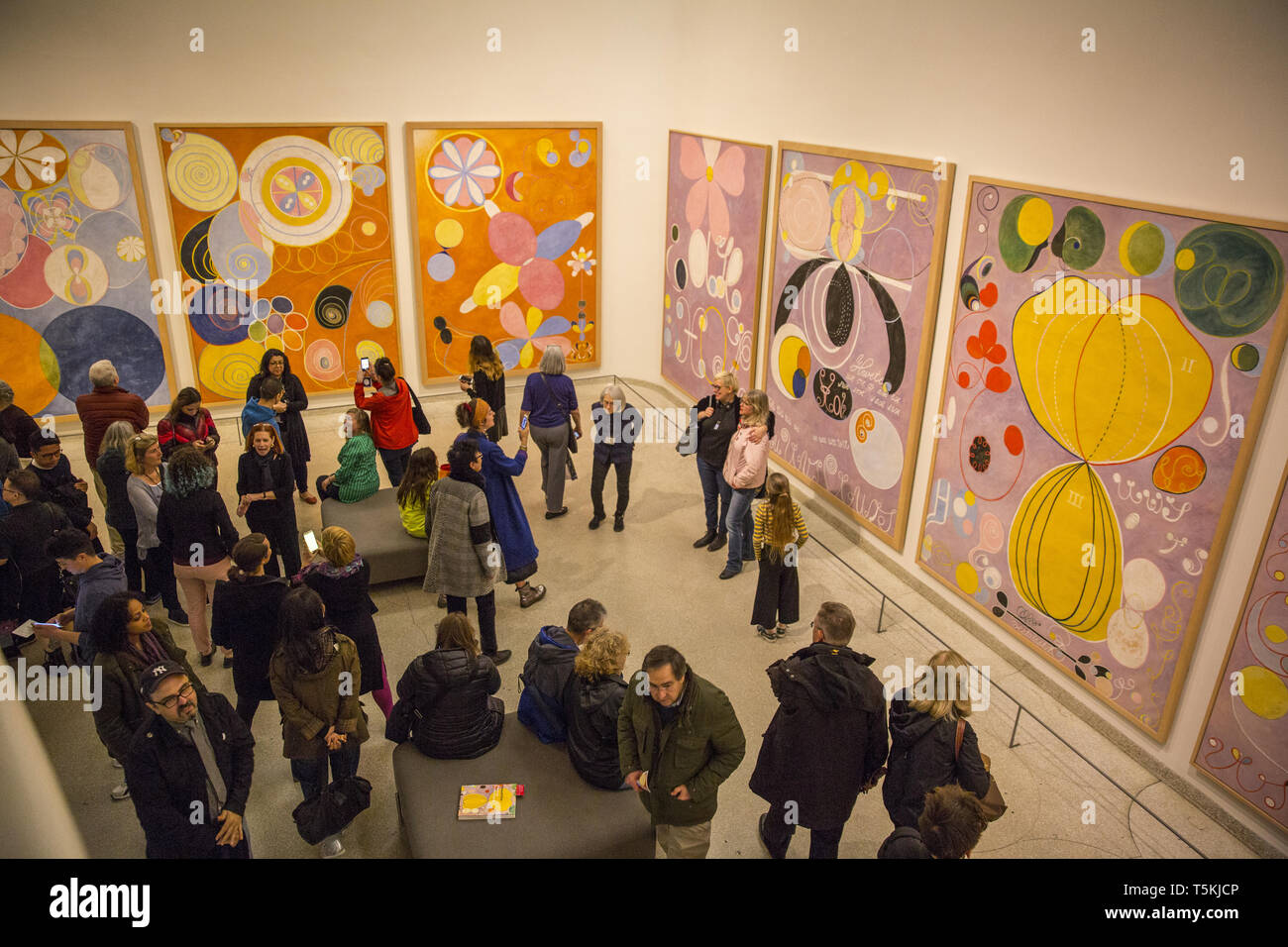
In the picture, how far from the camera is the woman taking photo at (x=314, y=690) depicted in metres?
4.41

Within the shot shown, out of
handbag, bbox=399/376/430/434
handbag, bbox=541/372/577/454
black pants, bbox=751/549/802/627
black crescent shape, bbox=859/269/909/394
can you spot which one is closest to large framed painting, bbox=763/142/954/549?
black crescent shape, bbox=859/269/909/394

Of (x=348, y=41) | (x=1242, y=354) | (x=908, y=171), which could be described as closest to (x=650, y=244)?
(x=348, y=41)

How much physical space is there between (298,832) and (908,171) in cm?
642

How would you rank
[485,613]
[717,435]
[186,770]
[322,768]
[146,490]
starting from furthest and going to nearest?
1. [717,435]
2. [485,613]
3. [146,490]
4. [322,768]
5. [186,770]

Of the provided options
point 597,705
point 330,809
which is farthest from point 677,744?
point 330,809

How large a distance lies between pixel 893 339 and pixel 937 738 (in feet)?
13.6

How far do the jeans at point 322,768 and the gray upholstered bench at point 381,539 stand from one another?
2.60 meters

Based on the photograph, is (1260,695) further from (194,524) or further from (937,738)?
(194,524)

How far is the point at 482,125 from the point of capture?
1064 centimetres

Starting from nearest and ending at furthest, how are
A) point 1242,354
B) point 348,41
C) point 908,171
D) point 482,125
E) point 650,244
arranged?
point 1242,354
point 908,171
point 348,41
point 482,125
point 650,244

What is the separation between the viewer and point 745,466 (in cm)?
740

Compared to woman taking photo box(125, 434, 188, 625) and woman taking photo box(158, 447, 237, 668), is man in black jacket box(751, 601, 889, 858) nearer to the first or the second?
woman taking photo box(158, 447, 237, 668)

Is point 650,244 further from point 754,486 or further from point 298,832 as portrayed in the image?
point 298,832

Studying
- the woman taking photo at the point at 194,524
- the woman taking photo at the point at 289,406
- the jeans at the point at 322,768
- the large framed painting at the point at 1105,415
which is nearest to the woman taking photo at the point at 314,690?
the jeans at the point at 322,768
